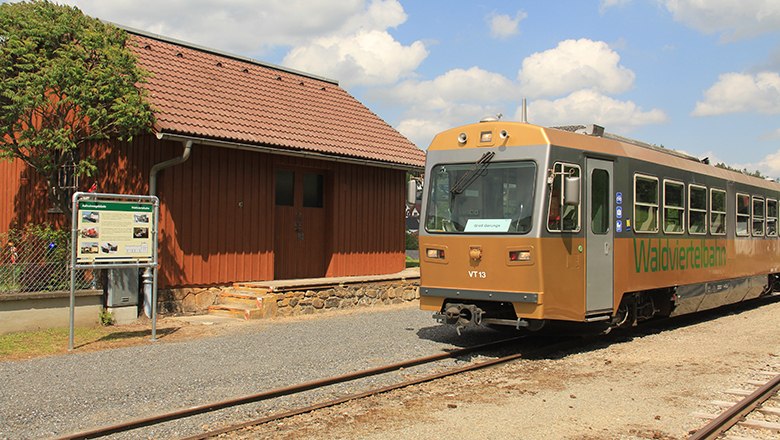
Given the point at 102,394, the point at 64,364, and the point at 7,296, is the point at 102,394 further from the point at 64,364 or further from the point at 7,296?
the point at 7,296

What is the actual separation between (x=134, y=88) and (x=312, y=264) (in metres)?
5.86

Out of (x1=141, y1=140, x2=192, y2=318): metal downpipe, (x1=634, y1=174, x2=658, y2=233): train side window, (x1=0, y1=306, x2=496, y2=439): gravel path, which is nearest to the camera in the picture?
(x1=0, y1=306, x2=496, y2=439): gravel path

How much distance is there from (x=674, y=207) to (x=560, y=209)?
3.65 m

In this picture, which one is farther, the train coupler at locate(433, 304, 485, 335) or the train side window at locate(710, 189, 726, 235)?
the train side window at locate(710, 189, 726, 235)

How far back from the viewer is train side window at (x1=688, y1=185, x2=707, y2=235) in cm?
1238

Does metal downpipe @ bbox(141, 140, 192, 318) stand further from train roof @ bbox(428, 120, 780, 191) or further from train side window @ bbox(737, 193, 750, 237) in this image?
train side window @ bbox(737, 193, 750, 237)

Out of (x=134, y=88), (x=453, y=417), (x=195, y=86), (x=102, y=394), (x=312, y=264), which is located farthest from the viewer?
(x=312, y=264)

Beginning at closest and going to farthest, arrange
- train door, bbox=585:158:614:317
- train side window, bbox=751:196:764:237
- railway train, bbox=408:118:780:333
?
railway train, bbox=408:118:780:333, train door, bbox=585:158:614:317, train side window, bbox=751:196:764:237

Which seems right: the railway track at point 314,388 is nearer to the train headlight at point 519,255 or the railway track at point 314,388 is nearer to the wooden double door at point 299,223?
the train headlight at point 519,255

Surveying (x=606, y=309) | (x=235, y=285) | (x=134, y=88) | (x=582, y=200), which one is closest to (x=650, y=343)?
(x=606, y=309)

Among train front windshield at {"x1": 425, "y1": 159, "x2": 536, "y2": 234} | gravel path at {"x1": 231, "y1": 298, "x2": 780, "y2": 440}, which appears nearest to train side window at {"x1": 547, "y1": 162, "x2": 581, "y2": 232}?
train front windshield at {"x1": 425, "y1": 159, "x2": 536, "y2": 234}

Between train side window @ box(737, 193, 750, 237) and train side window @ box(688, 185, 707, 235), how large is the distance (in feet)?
6.33

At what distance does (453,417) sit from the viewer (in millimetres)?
6574

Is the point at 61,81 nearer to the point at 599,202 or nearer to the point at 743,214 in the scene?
the point at 599,202
